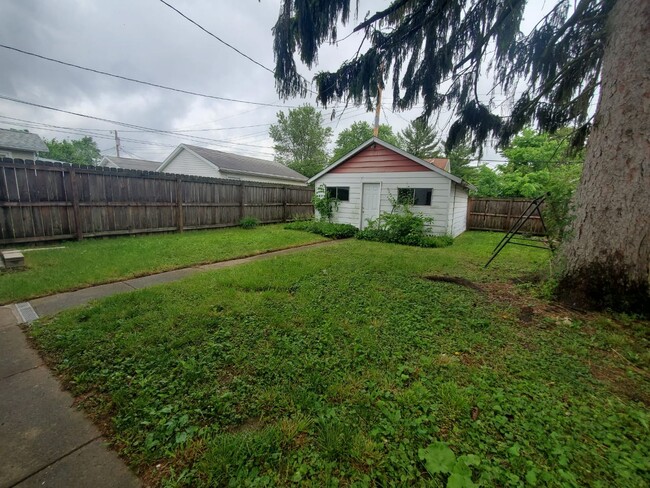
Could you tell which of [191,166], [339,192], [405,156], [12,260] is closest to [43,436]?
[12,260]

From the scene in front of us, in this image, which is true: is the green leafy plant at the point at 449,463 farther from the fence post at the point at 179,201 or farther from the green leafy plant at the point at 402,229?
the fence post at the point at 179,201

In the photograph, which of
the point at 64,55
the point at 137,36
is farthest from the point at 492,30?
the point at 64,55

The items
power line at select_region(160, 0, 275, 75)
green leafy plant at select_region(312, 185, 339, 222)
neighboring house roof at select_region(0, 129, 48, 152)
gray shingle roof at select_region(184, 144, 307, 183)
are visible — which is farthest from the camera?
gray shingle roof at select_region(184, 144, 307, 183)

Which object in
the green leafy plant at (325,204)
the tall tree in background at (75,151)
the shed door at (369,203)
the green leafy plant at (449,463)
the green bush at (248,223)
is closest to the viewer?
the green leafy plant at (449,463)

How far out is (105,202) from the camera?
7.51m

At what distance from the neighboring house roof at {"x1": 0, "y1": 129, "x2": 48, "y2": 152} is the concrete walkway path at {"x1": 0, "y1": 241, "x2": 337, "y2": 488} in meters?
20.0

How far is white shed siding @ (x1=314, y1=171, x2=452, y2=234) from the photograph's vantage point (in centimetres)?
918

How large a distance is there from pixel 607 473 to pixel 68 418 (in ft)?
10.4

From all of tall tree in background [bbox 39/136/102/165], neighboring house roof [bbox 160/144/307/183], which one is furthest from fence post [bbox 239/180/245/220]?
tall tree in background [bbox 39/136/102/165]

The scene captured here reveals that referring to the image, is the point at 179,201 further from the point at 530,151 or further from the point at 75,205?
the point at 530,151

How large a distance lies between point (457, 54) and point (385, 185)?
623 cm

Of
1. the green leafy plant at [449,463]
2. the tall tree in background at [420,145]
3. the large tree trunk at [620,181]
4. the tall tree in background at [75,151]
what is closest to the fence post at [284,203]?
the large tree trunk at [620,181]

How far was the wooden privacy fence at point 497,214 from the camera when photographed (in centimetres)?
1294

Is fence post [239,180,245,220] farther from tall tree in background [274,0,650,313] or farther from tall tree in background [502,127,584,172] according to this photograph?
tall tree in background [502,127,584,172]
